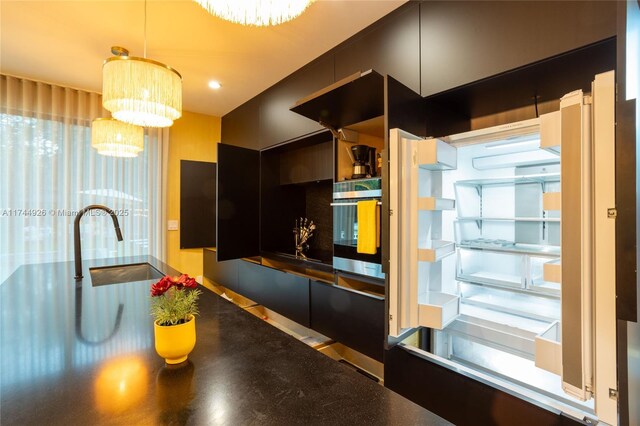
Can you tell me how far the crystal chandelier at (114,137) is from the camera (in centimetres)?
221

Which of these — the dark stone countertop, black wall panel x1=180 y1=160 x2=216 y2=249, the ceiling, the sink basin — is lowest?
the sink basin

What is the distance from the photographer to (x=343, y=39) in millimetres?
2186

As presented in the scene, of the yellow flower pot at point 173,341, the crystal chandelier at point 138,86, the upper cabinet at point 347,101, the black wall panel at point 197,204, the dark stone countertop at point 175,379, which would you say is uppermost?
the upper cabinet at point 347,101

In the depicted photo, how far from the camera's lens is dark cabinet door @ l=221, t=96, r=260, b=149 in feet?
10.9

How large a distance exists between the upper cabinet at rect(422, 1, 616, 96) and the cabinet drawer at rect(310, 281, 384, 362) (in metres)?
1.31

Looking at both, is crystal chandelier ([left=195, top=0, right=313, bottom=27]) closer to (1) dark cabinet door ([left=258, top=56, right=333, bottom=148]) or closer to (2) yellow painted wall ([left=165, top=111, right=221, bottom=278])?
(1) dark cabinet door ([left=258, top=56, right=333, bottom=148])

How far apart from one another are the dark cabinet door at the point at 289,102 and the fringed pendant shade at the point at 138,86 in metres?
1.23

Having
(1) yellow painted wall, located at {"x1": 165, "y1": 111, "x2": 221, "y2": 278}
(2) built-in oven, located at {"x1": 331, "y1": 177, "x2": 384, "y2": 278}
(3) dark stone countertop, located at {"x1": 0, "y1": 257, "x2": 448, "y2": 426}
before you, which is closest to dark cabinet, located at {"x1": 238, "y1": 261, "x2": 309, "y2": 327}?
(2) built-in oven, located at {"x1": 331, "y1": 177, "x2": 384, "y2": 278}

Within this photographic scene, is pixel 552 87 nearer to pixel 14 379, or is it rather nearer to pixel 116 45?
pixel 14 379

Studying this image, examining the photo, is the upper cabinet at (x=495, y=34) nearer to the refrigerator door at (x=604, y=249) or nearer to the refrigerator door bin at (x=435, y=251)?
the refrigerator door at (x=604, y=249)

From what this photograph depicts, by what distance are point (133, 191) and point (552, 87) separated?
13.1 feet

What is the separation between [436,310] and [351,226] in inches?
33.7

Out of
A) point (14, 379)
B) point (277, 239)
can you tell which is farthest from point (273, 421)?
point (277, 239)

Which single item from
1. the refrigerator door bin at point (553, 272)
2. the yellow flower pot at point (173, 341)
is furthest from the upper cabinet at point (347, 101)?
the yellow flower pot at point (173, 341)
